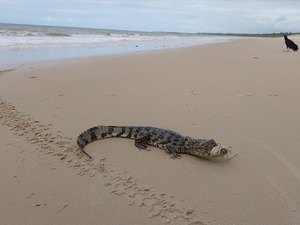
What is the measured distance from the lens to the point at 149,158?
4.73 m

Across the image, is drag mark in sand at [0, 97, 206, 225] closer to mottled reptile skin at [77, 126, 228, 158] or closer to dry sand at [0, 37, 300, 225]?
dry sand at [0, 37, 300, 225]

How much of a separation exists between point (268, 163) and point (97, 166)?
1835 millimetres

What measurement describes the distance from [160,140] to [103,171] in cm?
Answer: 108

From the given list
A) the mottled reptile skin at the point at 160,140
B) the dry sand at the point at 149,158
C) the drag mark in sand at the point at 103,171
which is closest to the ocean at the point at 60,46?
the dry sand at the point at 149,158

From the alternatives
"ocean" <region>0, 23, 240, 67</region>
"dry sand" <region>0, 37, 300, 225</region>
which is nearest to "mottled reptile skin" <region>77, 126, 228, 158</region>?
"dry sand" <region>0, 37, 300, 225</region>

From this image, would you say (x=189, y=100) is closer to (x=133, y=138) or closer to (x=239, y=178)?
(x=133, y=138)

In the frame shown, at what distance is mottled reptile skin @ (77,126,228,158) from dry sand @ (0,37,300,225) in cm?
10

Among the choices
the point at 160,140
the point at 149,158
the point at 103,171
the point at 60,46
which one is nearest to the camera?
the point at 103,171

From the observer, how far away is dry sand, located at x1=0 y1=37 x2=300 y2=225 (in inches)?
136

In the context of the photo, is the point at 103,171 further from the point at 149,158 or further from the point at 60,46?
the point at 60,46

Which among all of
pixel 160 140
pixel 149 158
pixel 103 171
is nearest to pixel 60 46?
pixel 160 140

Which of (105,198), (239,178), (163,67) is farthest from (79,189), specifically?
(163,67)

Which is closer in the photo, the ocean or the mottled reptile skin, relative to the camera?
the mottled reptile skin

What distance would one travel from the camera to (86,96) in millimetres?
7582
